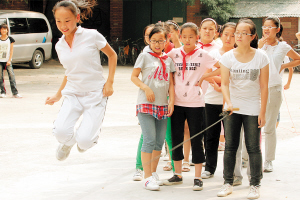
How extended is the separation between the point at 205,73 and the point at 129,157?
1737 millimetres

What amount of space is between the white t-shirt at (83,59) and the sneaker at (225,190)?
165 cm

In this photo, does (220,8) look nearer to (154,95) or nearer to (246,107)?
(154,95)

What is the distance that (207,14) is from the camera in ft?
80.9

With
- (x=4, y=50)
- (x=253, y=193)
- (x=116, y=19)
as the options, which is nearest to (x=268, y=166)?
(x=253, y=193)

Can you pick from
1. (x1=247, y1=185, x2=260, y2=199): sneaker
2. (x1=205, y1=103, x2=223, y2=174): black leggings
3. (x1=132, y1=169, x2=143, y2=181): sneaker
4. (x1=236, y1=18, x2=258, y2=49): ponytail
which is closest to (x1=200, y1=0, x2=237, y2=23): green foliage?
(x1=205, y1=103, x2=223, y2=174): black leggings

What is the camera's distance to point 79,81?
4.56 m

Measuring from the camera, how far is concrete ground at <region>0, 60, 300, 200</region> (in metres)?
4.46

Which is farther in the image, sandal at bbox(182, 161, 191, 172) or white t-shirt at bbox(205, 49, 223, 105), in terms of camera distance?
sandal at bbox(182, 161, 191, 172)

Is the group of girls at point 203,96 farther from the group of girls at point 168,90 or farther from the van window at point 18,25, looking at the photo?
the van window at point 18,25

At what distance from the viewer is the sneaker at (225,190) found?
172 inches

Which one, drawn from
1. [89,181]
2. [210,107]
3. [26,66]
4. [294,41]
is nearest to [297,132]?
[210,107]

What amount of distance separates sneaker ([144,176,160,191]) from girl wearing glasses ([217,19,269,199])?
650 mm

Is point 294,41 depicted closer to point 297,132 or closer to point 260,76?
point 297,132

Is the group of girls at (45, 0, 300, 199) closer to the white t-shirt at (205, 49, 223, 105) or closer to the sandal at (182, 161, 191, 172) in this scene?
the white t-shirt at (205, 49, 223, 105)
